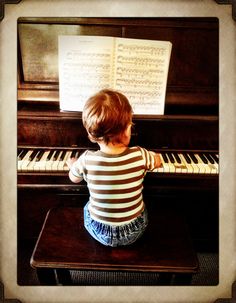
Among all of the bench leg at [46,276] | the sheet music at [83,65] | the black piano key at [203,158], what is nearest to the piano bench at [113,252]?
the bench leg at [46,276]

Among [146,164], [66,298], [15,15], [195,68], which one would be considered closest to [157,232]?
[146,164]

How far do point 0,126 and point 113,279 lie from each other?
1.22m

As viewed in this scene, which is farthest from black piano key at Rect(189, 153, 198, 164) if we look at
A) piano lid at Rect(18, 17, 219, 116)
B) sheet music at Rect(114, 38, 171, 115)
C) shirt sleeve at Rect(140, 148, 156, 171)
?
shirt sleeve at Rect(140, 148, 156, 171)

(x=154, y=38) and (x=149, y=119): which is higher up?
(x=154, y=38)

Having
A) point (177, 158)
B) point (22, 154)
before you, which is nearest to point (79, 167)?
point (22, 154)

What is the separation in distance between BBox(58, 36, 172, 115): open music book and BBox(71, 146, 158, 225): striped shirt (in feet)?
1.46

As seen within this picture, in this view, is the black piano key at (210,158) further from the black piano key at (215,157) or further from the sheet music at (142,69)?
the sheet music at (142,69)

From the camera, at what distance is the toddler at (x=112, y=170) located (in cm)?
138

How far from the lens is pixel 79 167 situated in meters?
1.54

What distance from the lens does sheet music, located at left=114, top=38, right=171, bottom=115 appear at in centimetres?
180

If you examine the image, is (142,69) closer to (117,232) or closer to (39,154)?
(39,154)

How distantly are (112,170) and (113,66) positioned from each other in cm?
62

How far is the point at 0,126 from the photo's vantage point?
1.46m

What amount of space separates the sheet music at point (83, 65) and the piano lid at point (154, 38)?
0.12 meters
